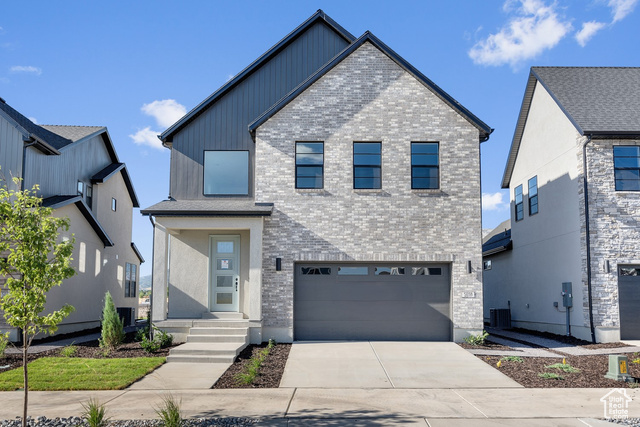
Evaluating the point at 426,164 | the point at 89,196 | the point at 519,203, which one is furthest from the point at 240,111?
the point at 519,203

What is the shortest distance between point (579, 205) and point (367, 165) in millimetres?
6477

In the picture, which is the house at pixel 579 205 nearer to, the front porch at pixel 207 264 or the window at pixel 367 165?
the window at pixel 367 165

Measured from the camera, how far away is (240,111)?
16859mm

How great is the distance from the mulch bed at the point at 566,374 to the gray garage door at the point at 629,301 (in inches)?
109

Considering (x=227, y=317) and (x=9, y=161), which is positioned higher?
(x=9, y=161)

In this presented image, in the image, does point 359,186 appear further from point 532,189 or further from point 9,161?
point 9,161

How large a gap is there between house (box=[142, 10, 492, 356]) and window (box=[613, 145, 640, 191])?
438cm

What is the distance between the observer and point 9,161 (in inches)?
651

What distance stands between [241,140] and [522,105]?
37.4ft

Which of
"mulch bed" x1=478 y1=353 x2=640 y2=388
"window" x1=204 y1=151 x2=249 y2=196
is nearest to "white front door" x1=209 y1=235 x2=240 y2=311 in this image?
"window" x1=204 y1=151 x2=249 y2=196

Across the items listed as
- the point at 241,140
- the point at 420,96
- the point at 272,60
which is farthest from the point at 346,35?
the point at 241,140

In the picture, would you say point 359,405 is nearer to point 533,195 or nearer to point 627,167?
point 627,167

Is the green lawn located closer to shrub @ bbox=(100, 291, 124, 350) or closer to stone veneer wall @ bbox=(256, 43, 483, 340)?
shrub @ bbox=(100, 291, 124, 350)

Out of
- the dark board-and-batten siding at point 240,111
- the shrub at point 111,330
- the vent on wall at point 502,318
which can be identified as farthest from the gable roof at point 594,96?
the shrub at point 111,330
